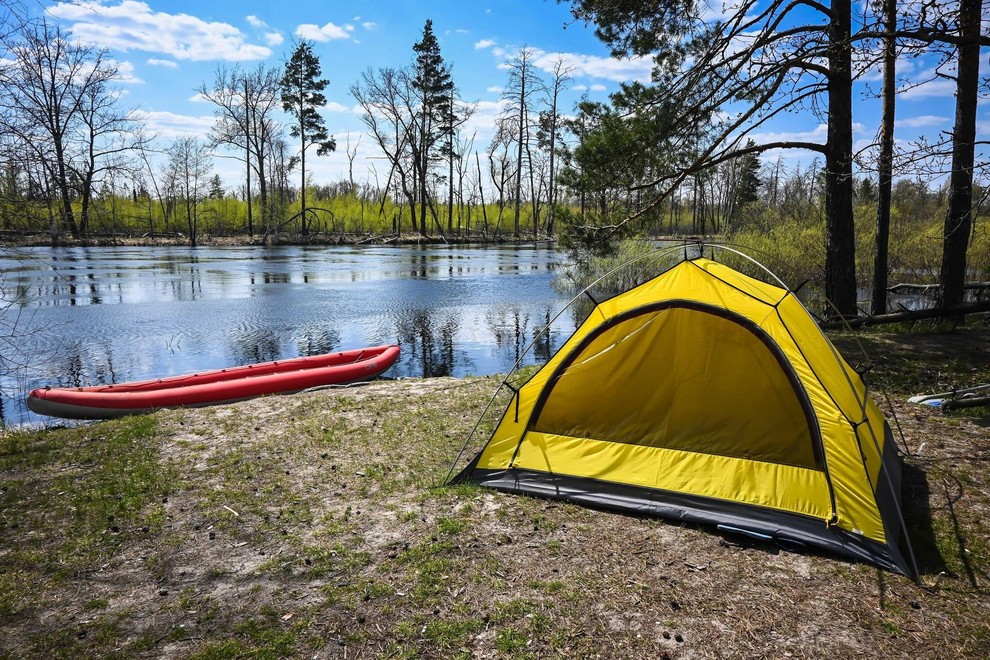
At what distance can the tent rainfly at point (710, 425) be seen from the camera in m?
3.63

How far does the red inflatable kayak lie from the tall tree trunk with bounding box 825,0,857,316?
7164 mm

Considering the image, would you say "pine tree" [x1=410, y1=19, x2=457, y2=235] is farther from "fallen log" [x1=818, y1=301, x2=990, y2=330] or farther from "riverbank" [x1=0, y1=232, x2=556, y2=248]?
"fallen log" [x1=818, y1=301, x2=990, y2=330]

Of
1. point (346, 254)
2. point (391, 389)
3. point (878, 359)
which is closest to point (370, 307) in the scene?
point (391, 389)

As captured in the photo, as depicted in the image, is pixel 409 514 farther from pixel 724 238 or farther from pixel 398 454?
pixel 724 238

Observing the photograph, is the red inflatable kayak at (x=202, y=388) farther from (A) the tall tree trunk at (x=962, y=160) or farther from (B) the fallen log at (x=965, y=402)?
(A) the tall tree trunk at (x=962, y=160)

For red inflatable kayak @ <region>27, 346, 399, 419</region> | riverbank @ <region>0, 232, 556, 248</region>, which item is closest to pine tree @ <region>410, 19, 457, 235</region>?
riverbank @ <region>0, 232, 556, 248</region>

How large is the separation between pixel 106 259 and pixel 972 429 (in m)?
33.0

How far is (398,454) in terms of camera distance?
5262 millimetres

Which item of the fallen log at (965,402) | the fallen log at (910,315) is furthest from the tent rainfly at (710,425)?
the fallen log at (910,315)

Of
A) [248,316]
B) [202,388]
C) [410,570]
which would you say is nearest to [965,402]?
[410,570]

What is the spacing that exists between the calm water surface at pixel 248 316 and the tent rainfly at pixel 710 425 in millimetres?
5061

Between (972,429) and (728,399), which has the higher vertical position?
(728,399)

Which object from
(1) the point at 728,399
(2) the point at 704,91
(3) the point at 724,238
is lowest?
(1) the point at 728,399

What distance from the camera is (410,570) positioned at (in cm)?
336
